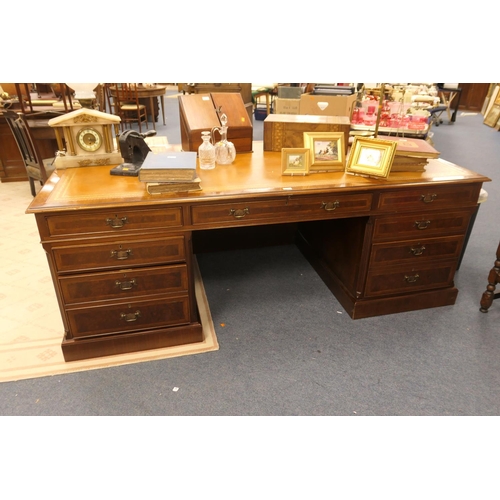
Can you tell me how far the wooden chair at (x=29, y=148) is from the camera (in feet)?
12.6

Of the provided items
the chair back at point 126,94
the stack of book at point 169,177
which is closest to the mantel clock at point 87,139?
the stack of book at point 169,177

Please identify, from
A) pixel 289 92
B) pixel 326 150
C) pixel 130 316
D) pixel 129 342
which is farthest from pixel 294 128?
pixel 289 92

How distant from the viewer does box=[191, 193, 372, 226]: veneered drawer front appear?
77.0 inches

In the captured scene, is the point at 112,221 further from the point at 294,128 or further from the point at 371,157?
the point at 371,157

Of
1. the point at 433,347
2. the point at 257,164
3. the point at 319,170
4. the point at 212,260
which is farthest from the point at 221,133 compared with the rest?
the point at 433,347

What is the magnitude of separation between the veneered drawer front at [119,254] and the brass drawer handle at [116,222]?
91 millimetres

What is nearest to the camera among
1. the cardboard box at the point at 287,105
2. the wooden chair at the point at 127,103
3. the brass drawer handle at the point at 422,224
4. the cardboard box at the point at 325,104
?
the brass drawer handle at the point at 422,224

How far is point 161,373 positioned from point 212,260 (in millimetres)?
1215

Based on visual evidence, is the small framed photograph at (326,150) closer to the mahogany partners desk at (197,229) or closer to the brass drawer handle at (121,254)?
the mahogany partners desk at (197,229)

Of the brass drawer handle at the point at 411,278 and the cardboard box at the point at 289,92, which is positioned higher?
the cardboard box at the point at 289,92

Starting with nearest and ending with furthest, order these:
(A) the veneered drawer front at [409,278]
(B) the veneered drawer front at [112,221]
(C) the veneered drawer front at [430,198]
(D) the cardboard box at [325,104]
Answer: (B) the veneered drawer front at [112,221], (C) the veneered drawer front at [430,198], (A) the veneered drawer front at [409,278], (D) the cardboard box at [325,104]

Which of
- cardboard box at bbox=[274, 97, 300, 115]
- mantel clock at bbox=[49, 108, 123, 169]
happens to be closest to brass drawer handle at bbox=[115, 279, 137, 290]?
mantel clock at bbox=[49, 108, 123, 169]

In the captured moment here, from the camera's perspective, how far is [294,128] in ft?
8.05

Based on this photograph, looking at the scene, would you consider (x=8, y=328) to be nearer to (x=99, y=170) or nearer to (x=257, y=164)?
(x=99, y=170)
